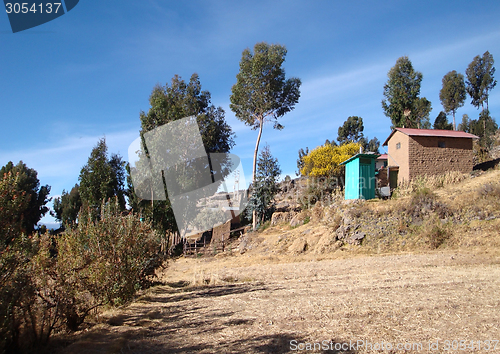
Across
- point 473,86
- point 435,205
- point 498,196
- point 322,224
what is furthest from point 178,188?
point 473,86

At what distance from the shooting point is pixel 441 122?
37250 mm

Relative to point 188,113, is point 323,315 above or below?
below

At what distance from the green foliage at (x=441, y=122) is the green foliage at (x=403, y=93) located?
23.7ft

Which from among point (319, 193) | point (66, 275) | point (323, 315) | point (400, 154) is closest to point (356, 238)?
point (323, 315)

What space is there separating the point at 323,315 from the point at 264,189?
706 inches

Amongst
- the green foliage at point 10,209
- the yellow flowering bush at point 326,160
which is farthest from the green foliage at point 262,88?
the green foliage at point 10,209

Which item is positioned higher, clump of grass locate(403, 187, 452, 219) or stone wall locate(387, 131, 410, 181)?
stone wall locate(387, 131, 410, 181)

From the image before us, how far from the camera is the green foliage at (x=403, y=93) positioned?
1164 inches

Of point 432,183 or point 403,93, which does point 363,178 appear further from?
point 403,93

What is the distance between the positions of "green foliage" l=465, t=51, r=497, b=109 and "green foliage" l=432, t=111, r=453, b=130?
402cm

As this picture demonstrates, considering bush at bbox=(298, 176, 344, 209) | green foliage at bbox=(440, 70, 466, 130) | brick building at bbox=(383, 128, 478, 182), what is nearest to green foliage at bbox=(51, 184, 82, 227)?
bush at bbox=(298, 176, 344, 209)

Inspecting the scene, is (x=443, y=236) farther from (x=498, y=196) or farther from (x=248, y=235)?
(x=248, y=235)

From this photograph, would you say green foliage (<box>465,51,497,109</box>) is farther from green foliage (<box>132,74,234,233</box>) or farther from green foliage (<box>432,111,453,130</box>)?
green foliage (<box>132,74,234,233</box>)

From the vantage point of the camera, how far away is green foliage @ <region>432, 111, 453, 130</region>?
119ft
